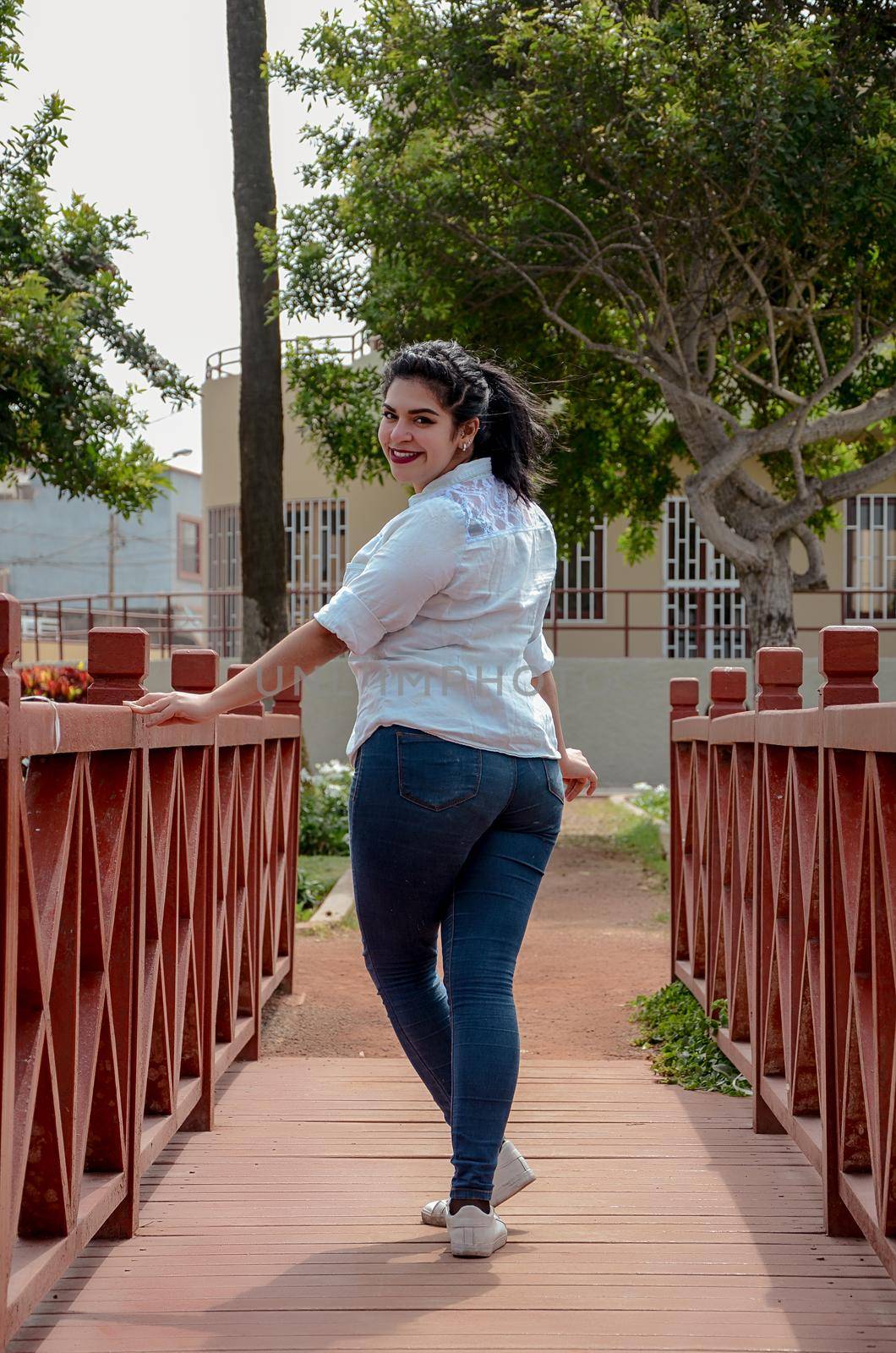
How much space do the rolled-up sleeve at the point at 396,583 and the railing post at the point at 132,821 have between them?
408 mm

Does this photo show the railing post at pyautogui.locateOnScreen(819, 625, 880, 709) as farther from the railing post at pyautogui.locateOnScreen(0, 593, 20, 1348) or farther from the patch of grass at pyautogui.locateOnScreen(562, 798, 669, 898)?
the patch of grass at pyautogui.locateOnScreen(562, 798, 669, 898)

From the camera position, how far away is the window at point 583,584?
1970cm

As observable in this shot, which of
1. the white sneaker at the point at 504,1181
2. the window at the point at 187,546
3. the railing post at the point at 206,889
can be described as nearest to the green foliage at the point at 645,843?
the railing post at the point at 206,889

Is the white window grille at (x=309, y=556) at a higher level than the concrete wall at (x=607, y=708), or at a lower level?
higher

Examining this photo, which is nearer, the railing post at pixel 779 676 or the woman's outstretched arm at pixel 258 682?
the woman's outstretched arm at pixel 258 682

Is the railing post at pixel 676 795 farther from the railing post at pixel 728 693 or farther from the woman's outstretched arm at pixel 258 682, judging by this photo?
the woman's outstretched arm at pixel 258 682

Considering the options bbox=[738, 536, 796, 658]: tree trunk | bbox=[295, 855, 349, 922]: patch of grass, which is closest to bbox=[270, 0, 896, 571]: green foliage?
bbox=[738, 536, 796, 658]: tree trunk

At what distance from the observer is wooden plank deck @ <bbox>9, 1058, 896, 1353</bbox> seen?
2623 mm

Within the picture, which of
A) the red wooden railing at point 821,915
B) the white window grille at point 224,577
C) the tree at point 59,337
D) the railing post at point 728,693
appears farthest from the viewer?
the white window grille at point 224,577

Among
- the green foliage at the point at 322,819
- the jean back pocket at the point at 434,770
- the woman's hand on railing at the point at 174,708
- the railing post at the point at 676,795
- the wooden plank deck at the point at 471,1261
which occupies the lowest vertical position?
the green foliage at the point at 322,819

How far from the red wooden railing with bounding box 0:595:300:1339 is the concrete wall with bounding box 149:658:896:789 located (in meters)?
13.9

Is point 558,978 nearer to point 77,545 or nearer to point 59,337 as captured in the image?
point 59,337

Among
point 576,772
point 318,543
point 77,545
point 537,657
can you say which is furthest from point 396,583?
point 77,545

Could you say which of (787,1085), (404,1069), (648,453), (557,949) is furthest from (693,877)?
(648,453)
